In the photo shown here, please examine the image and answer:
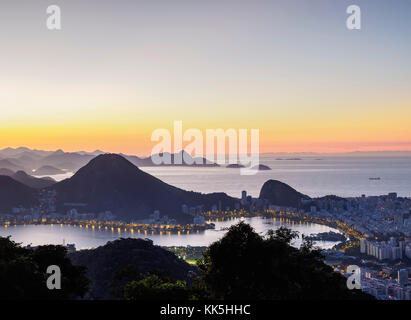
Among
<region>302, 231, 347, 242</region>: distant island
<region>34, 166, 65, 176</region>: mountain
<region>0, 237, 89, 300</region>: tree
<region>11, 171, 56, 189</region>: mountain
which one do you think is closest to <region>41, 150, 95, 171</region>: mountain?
<region>34, 166, 65, 176</region>: mountain

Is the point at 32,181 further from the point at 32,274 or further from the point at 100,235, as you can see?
the point at 32,274

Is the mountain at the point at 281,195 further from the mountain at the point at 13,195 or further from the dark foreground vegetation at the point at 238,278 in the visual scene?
the dark foreground vegetation at the point at 238,278

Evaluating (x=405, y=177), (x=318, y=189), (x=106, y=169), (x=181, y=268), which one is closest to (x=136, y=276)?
(x=181, y=268)

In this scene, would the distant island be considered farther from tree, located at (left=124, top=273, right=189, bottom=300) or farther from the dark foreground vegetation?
tree, located at (left=124, top=273, right=189, bottom=300)

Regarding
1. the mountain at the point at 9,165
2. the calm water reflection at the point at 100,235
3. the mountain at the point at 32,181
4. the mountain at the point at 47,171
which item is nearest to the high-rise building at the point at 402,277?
the calm water reflection at the point at 100,235

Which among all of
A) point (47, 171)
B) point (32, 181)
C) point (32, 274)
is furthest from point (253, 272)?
point (47, 171)

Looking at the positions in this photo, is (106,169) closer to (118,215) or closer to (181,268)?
(118,215)

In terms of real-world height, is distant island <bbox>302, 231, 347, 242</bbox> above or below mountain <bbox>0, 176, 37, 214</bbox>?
below
